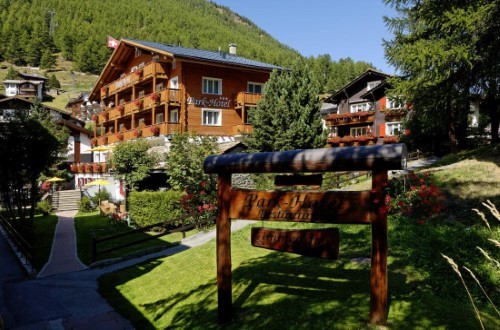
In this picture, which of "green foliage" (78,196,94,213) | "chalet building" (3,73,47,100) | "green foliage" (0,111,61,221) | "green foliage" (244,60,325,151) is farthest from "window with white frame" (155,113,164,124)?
"chalet building" (3,73,47,100)

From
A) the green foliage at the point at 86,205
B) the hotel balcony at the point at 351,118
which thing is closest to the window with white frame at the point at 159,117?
the green foliage at the point at 86,205

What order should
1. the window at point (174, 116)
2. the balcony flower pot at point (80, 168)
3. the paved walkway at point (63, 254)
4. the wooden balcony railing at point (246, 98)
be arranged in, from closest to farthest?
the paved walkway at point (63, 254) < the window at point (174, 116) < the wooden balcony railing at point (246, 98) < the balcony flower pot at point (80, 168)

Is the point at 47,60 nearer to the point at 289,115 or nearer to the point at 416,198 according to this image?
the point at 289,115

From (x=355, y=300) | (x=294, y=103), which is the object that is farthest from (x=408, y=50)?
(x=355, y=300)

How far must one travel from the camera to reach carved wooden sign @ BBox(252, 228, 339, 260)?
226 inches

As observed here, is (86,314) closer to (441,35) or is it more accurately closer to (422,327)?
(422,327)

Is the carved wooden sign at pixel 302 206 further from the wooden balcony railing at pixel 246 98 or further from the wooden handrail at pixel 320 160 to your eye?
the wooden balcony railing at pixel 246 98

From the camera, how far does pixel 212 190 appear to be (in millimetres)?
19844

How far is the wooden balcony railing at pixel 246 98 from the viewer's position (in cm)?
3388

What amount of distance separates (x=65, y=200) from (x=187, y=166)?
67.2 ft

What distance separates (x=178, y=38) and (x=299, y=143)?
15732 centimetres

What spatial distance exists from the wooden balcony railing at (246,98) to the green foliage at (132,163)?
10968 mm

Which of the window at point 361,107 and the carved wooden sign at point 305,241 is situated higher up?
the window at point 361,107

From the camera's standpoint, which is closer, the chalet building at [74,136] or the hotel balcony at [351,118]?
the hotel balcony at [351,118]
